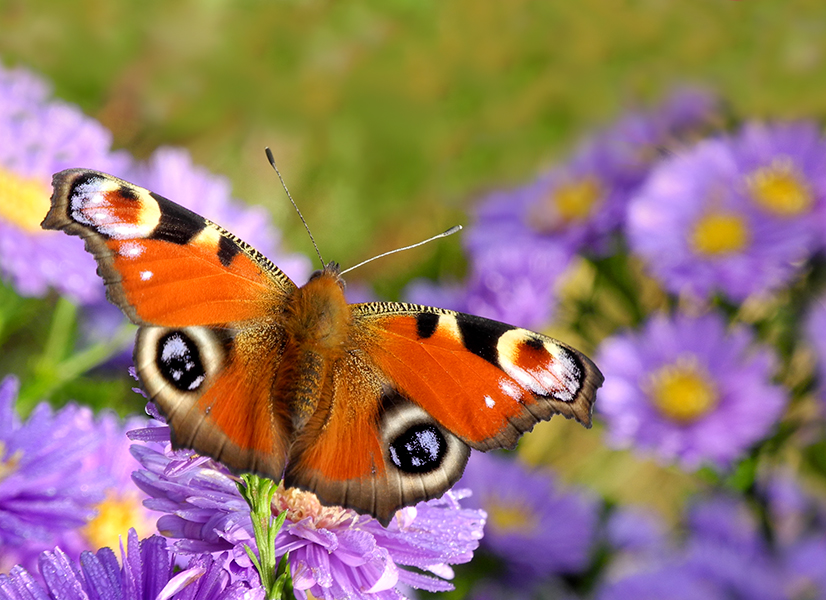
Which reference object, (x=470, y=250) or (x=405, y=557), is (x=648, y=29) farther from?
(x=405, y=557)

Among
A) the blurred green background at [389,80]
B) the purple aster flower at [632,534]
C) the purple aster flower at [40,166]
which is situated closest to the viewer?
the purple aster flower at [40,166]

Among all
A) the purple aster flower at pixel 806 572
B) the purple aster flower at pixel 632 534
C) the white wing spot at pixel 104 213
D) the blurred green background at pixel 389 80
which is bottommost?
the purple aster flower at pixel 806 572

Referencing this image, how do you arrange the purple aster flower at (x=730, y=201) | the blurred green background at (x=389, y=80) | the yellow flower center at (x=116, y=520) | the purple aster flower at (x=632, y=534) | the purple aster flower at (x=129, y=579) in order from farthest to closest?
the blurred green background at (x=389, y=80) → the purple aster flower at (x=632, y=534) → the purple aster flower at (x=730, y=201) → the yellow flower center at (x=116, y=520) → the purple aster flower at (x=129, y=579)

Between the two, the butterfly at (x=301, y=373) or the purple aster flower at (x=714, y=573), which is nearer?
the butterfly at (x=301, y=373)

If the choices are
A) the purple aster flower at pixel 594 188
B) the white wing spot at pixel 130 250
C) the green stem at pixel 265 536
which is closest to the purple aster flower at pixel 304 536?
the green stem at pixel 265 536

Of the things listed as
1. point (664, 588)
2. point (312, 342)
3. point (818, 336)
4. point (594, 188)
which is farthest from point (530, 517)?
point (312, 342)

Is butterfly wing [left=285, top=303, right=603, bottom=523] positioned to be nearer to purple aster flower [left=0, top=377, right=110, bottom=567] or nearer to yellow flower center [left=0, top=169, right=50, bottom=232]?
purple aster flower [left=0, top=377, right=110, bottom=567]

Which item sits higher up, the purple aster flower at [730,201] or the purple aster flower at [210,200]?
the purple aster flower at [210,200]

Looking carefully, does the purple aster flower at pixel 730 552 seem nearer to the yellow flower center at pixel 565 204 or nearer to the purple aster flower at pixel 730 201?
the purple aster flower at pixel 730 201
